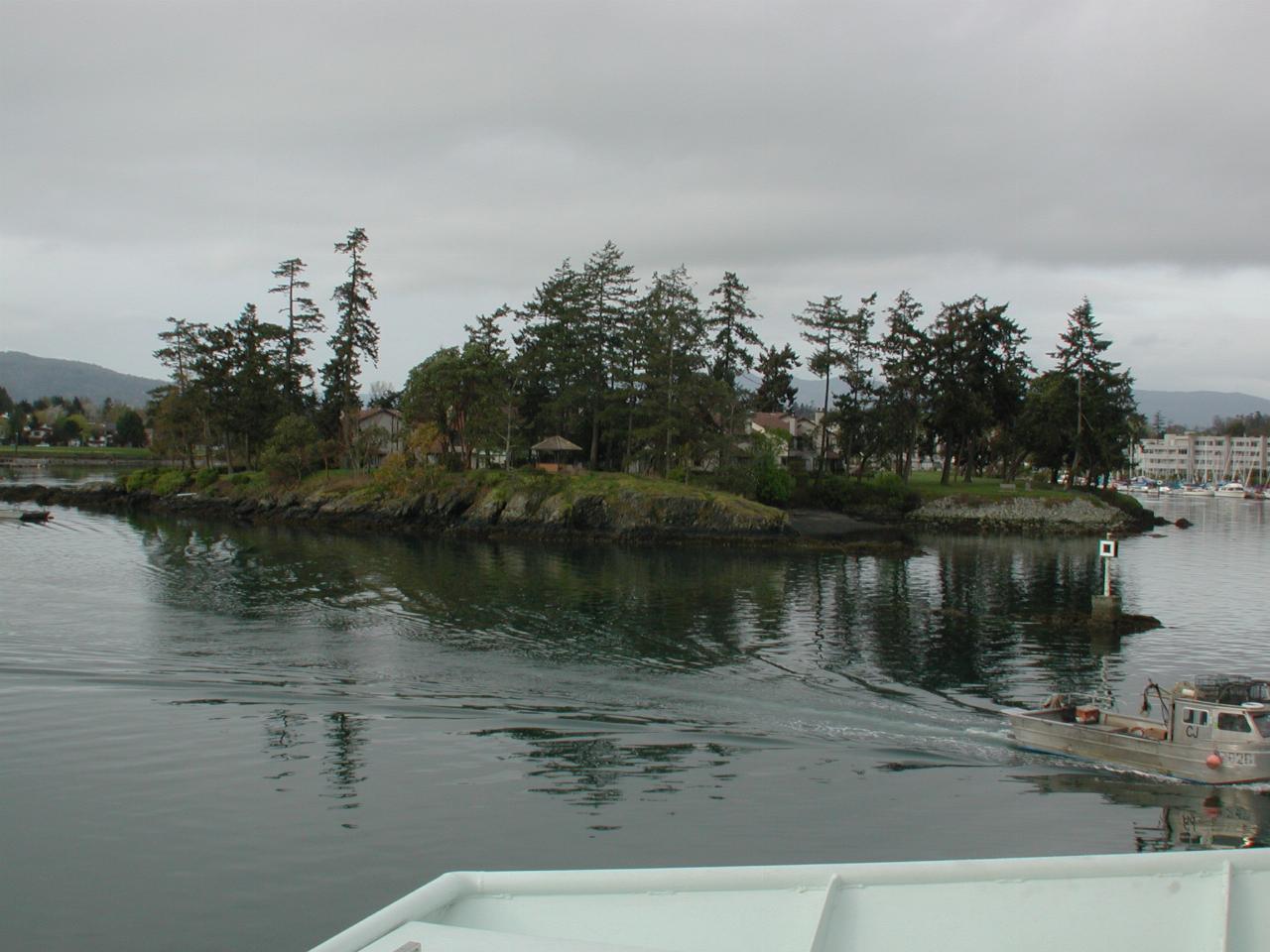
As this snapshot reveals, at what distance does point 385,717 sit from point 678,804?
7900mm

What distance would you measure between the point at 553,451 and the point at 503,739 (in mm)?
60144

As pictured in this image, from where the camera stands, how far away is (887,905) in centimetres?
543

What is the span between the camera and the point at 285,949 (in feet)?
37.6

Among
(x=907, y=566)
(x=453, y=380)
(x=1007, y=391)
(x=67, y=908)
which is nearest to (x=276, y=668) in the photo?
(x=67, y=908)

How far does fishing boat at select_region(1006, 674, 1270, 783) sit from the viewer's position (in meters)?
17.8

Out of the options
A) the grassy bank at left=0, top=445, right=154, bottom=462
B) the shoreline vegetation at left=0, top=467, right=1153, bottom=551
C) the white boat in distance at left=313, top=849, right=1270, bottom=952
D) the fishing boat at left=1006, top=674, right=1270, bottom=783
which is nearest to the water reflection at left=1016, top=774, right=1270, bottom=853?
the fishing boat at left=1006, top=674, right=1270, bottom=783

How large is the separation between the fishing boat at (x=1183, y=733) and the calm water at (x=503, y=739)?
470mm

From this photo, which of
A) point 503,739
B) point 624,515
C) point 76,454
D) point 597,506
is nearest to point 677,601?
point 503,739

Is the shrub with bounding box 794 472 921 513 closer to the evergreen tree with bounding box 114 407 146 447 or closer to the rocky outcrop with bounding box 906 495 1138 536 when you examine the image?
the rocky outcrop with bounding box 906 495 1138 536

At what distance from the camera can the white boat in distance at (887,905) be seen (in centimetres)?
520

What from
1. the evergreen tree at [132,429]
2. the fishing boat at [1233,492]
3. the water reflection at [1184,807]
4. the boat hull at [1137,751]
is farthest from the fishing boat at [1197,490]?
the evergreen tree at [132,429]

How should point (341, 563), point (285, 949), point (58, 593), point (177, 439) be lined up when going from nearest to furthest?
point (285, 949)
point (58, 593)
point (341, 563)
point (177, 439)

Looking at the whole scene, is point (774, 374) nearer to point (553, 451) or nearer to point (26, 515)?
point (553, 451)

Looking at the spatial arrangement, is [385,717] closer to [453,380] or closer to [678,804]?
[678,804]
